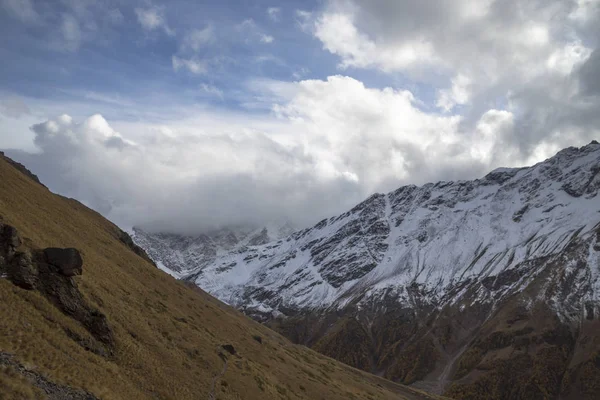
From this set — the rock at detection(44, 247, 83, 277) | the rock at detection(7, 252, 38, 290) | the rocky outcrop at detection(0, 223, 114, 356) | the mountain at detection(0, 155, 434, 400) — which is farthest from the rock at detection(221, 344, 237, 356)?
the rock at detection(7, 252, 38, 290)

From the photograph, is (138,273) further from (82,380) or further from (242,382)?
(82,380)

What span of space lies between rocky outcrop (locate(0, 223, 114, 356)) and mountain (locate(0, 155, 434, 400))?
58mm

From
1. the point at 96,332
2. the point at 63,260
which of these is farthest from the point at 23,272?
the point at 96,332

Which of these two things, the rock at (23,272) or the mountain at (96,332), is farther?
the rock at (23,272)

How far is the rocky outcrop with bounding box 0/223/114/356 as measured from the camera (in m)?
24.9

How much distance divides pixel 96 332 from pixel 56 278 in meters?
4.08

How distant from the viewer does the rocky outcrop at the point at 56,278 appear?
24859mm

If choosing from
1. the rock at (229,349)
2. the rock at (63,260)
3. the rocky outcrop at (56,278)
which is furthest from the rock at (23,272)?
the rock at (229,349)

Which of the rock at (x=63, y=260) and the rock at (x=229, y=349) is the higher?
the rock at (x=63, y=260)

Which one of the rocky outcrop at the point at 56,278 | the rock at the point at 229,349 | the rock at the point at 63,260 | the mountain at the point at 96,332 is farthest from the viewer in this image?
the rock at the point at 229,349

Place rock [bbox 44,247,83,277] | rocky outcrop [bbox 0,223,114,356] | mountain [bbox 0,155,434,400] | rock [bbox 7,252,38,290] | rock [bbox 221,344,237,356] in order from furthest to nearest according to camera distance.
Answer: rock [bbox 221,344,237,356]
rock [bbox 44,247,83,277]
rocky outcrop [bbox 0,223,114,356]
rock [bbox 7,252,38,290]
mountain [bbox 0,155,434,400]

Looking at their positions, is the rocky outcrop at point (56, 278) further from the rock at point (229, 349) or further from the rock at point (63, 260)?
the rock at point (229, 349)

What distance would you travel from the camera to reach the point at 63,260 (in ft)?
88.3

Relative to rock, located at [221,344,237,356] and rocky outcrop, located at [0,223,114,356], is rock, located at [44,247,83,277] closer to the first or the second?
rocky outcrop, located at [0,223,114,356]
